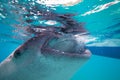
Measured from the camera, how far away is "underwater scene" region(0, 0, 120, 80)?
171 inches

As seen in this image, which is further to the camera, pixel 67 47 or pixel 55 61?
pixel 67 47

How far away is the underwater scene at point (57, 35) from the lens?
4.34 metres

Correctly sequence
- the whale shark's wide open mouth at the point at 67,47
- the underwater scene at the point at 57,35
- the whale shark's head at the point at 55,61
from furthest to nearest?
the whale shark's wide open mouth at the point at 67,47 < the underwater scene at the point at 57,35 < the whale shark's head at the point at 55,61

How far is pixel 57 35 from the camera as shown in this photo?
558cm

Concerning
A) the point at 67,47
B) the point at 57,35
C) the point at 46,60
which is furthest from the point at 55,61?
the point at 57,35

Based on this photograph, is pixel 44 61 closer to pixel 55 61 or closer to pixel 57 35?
pixel 55 61

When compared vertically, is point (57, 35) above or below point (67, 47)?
above

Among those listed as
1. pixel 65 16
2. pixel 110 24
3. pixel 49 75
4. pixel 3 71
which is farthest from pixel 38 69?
pixel 110 24

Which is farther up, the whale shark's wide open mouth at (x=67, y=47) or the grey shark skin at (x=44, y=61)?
the whale shark's wide open mouth at (x=67, y=47)

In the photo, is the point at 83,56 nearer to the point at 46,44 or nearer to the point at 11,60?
the point at 46,44

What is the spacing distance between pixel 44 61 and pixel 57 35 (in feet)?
5.07

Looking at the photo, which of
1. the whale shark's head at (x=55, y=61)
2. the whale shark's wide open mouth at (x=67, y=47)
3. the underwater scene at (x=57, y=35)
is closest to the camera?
the whale shark's head at (x=55, y=61)

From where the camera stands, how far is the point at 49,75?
4328 mm

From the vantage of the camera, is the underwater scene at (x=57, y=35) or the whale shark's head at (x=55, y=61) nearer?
the whale shark's head at (x=55, y=61)
